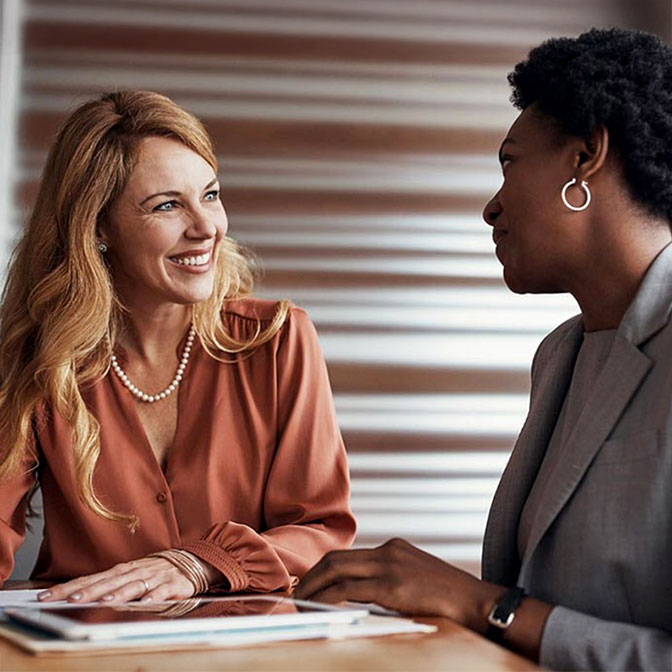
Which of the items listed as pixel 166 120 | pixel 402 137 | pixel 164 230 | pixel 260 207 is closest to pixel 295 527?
pixel 164 230

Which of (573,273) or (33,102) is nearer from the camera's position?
(573,273)

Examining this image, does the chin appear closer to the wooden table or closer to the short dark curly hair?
the short dark curly hair

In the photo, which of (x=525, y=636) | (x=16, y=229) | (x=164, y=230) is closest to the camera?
(x=525, y=636)

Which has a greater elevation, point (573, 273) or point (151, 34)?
point (151, 34)

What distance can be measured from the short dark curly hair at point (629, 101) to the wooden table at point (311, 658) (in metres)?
0.67

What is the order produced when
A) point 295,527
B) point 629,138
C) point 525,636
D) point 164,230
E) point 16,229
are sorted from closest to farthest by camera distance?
point 525,636, point 629,138, point 295,527, point 164,230, point 16,229

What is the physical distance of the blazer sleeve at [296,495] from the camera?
73.3 inches

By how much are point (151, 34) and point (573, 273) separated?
1837 millimetres

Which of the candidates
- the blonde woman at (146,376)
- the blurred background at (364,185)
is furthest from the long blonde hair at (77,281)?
the blurred background at (364,185)

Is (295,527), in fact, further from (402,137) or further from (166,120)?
(402,137)

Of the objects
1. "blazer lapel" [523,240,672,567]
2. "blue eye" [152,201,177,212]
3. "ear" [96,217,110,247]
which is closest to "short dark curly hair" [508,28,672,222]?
"blazer lapel" [523,240,672,567]

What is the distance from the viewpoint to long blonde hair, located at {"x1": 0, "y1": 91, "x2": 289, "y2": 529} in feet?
7.24

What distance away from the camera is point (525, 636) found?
1303 millimetres

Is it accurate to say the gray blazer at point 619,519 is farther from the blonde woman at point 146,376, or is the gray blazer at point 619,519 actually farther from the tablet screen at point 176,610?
the blonde woman at point 146,376
